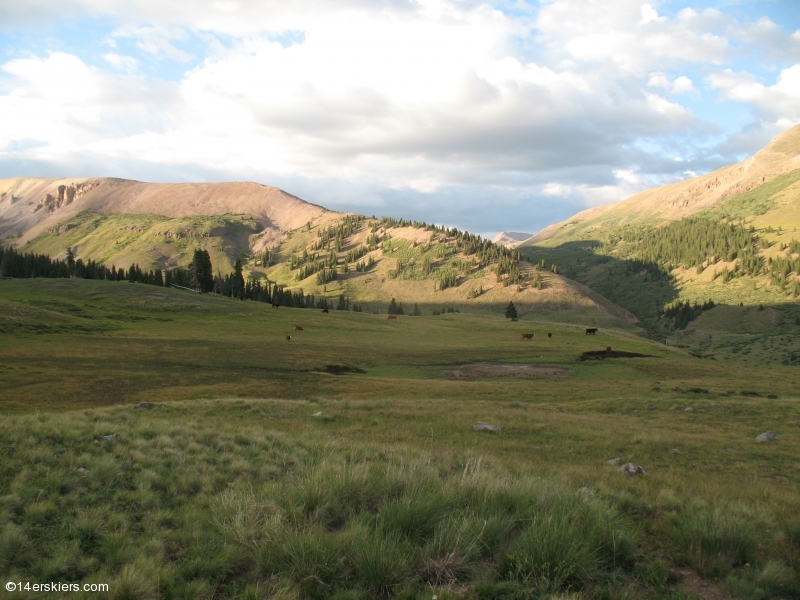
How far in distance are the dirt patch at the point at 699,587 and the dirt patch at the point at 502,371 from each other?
122ft

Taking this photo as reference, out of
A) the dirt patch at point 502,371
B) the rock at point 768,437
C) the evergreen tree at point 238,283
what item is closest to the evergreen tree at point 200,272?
the evergreen tree at point 238,283

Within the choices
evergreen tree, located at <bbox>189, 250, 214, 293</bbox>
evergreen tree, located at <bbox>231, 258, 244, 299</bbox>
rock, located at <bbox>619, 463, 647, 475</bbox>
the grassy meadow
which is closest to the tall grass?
the grassy meadow

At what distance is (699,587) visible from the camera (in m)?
5.81

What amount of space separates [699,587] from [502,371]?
40.9 metres

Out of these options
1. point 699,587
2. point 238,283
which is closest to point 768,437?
point 699,587

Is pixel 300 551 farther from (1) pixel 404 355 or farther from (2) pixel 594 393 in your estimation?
(1) pixel 404 355

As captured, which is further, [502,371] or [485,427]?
[502,371]

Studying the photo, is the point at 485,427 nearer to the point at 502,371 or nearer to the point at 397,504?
the point at 397,504

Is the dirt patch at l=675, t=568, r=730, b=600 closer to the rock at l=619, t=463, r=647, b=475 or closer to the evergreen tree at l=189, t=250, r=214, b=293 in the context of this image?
the rock at l=619, t=463, r=647, b=475

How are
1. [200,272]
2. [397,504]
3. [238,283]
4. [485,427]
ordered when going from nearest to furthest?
[397,504], [485,427], [200,272], [238,283]

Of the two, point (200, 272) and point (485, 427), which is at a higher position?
point (200, 272)

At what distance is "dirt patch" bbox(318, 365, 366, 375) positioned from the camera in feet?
139

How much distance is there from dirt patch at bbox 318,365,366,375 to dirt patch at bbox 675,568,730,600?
3678 centimetres

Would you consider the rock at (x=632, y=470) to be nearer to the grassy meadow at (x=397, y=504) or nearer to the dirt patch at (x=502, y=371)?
the grassy meadow at (x=397, y=504)
